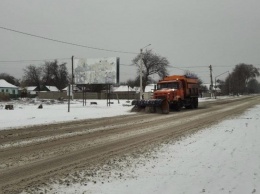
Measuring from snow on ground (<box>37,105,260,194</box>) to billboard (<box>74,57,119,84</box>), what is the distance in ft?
105

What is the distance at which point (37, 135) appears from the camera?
1420 cm

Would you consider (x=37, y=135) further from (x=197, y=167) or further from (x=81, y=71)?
(x=81, y=71)

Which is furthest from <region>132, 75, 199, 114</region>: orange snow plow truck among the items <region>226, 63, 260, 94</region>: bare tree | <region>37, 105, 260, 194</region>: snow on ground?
<region>226, 63, 260, 94</region>: bare tree

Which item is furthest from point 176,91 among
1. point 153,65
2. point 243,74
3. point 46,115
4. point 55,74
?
point 243,74

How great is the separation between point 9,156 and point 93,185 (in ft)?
13.1

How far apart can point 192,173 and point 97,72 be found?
121ft

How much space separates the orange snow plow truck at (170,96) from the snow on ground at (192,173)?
17.2 meters

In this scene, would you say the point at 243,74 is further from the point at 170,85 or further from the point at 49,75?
the point at 170,85

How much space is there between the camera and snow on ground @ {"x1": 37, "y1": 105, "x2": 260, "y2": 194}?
6.30 meters

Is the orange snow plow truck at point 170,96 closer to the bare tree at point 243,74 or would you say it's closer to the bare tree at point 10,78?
the bare tree at point 243,74

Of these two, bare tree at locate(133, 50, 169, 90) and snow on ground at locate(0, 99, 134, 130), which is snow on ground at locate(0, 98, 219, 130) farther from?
bare tree at locate(133, 50, 169, 90)

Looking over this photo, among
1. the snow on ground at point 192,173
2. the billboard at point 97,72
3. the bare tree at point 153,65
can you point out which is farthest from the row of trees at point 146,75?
the snow on ground at point 192,173

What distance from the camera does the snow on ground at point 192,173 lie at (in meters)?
6.30

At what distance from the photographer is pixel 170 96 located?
1188 inches
